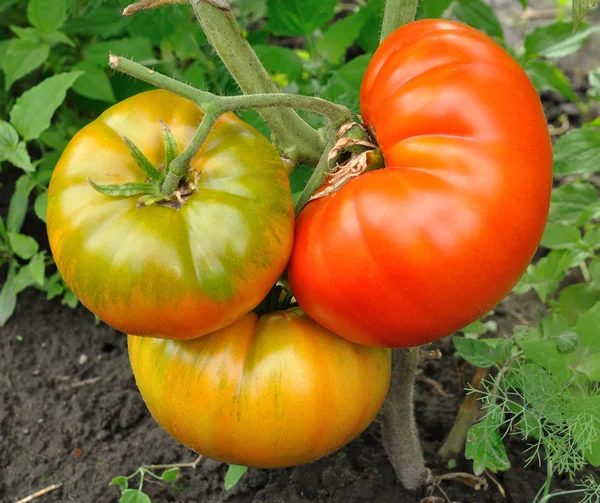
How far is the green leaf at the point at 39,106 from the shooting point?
5.66ft

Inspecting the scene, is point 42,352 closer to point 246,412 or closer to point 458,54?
point 246,412

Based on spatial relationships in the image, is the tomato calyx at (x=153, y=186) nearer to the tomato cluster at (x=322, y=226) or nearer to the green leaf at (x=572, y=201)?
the tomato cluster at (x=322, y=226)

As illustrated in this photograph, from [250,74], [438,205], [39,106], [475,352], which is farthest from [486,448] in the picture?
[39,106]

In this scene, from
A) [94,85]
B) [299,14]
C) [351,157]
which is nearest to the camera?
[351,157]

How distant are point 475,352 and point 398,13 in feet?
2.12

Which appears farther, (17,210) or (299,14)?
(17,210)

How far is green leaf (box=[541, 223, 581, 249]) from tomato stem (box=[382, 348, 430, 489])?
0.62 meters

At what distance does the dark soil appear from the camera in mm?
1583

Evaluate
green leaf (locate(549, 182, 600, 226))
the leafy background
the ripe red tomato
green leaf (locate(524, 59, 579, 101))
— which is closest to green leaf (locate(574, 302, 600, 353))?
the leafy background

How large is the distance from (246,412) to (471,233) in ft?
1.54

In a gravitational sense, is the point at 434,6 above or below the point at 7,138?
above

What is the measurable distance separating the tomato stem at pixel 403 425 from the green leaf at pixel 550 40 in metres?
0.98

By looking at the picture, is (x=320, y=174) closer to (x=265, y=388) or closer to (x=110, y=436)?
(x=265, y=388)

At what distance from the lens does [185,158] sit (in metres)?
1.02
